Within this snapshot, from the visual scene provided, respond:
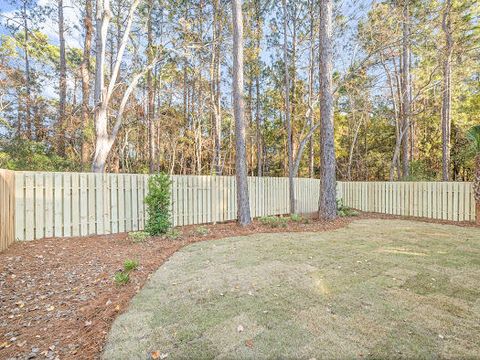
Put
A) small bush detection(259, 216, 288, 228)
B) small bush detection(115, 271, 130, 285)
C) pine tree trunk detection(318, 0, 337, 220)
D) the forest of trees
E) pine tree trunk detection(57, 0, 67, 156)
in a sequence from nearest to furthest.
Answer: small bush detection(115, 271, 130, 285), small bush detection(259, 216, 288, 228), pine tree trunk detection(318, 0, 337, 220), the forest of trees, pine tree trunk detection(57, 0, 67, 156)

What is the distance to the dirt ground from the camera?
2.18 m

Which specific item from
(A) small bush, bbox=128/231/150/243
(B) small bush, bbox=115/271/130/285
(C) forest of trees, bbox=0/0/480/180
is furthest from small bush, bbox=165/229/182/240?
(C) forest of trees, bbox=0/0/480/180

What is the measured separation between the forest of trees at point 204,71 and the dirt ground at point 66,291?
346cm

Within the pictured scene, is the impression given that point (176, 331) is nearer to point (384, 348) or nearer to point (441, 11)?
point (384, 348)

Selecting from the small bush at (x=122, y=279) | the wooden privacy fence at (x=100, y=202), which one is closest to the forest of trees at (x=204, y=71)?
the wooden privacy fence at (x=100, y=202)

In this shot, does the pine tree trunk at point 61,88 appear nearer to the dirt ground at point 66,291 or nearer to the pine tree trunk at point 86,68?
the pine tree trunk at point 86,68

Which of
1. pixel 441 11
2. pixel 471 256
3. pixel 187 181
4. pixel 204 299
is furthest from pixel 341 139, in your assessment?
pixel 204 299

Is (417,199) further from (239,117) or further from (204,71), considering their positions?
(204,71)

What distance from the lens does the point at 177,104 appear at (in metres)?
15.9

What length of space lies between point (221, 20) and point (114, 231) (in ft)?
31.8

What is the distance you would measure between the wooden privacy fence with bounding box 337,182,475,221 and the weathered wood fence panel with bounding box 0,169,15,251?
10.0 metres

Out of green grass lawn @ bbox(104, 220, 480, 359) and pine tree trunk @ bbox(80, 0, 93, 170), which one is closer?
green grass lawn @ bbox(104, 220, 480, 359)

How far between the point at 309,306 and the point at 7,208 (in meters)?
4.66

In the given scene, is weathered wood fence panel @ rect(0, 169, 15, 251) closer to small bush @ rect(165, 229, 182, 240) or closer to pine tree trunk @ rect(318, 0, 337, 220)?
small bush @ rect(165, 229, 182, 240)
